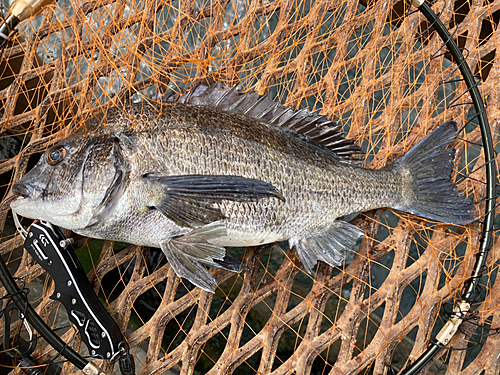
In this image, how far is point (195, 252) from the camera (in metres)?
2.09

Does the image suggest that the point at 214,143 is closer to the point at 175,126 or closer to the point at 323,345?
the point at 175,126

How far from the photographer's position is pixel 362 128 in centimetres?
263

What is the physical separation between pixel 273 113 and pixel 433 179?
105 cm

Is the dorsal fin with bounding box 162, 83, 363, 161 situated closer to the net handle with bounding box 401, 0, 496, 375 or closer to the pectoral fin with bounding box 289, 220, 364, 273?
the pectoral fin with bounding box 289, 220, 364, 273

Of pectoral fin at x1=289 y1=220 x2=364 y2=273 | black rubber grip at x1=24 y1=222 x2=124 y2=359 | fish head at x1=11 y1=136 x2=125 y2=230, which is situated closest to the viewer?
fish head at x1=11 y1=136 x2=125 y2=230

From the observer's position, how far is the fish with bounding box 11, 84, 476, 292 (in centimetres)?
201

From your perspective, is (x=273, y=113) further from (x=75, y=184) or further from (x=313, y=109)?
(x=75, y=184)

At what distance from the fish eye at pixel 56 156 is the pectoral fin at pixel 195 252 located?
0.70m

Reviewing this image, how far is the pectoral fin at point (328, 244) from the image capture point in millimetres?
2311

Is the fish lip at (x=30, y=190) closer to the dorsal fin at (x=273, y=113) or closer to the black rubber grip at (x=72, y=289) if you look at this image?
the black rubber grip at (x=72, y=289)

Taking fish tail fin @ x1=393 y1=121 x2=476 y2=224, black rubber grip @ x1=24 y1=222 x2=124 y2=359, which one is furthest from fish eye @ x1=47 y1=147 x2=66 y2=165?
fish tail fin @ x1=393 y1=121 x2=476 y2=224

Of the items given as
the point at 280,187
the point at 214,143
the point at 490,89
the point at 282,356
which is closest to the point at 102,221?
the point at 214,143

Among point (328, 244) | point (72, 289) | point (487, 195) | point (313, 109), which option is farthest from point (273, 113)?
point (72, 289)

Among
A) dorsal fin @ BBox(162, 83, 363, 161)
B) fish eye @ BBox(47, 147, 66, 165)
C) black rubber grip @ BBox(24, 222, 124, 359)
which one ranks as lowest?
black rubber grip @ BBox(24, 222, 124, 359)
